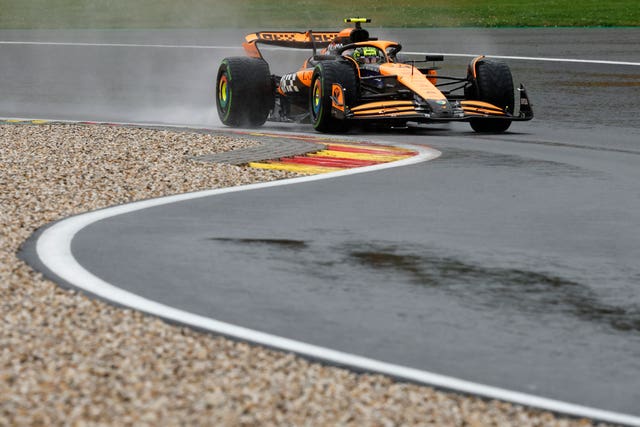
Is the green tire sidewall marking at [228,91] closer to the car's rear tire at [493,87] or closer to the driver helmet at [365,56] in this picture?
the driver helmet at [365,56]

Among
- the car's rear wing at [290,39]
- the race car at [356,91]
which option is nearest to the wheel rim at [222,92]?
the race car at [356,91]

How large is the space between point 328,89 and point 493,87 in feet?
6.78

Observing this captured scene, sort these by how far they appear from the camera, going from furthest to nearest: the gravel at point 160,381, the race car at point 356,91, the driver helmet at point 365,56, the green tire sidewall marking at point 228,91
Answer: the green tire sidewall marking at point 228,91 → the driver helmet at point 365,56 → the race car at point 356,91 → the gravel at point 160,381

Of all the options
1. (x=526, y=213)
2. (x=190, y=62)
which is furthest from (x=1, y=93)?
(x=526, y=213)

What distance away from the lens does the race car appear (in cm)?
1533

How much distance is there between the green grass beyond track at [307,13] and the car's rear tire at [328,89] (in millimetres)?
22061

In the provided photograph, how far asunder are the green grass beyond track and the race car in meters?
20.9

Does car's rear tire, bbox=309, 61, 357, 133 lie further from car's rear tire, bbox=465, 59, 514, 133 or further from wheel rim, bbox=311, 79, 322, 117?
car's rear tire, bbox=465, 59, 514, 133

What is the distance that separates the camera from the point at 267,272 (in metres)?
7.36

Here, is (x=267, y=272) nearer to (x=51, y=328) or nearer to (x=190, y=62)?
(x=51, y=328)

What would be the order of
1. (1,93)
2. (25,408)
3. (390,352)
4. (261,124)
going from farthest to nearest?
(1,93) → (261,124) → (390,352) → (25,408)

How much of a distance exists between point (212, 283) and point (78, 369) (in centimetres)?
188

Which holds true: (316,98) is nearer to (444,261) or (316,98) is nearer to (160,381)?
(444,261)

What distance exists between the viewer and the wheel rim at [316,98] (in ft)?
51.6
